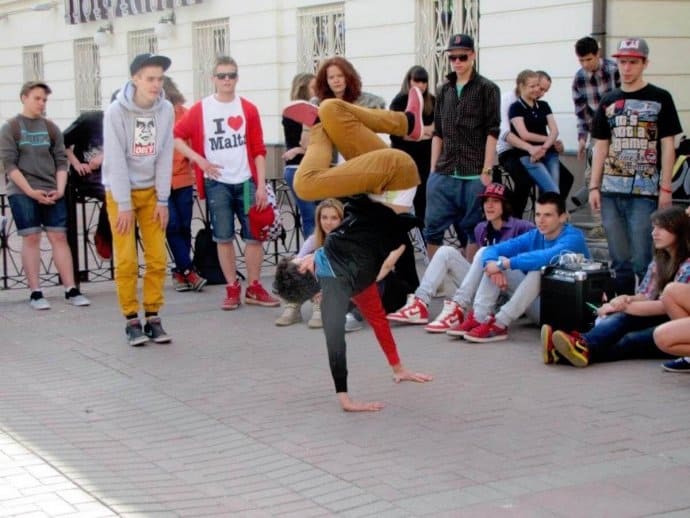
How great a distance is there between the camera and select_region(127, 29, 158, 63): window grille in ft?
76.3

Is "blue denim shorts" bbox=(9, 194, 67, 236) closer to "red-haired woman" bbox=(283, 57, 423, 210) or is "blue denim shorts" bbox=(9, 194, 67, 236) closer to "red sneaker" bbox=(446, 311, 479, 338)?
"red sneaker" bbox=(446, 311, 479, 338)

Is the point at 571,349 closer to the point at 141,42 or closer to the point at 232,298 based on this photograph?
the point at 232,298

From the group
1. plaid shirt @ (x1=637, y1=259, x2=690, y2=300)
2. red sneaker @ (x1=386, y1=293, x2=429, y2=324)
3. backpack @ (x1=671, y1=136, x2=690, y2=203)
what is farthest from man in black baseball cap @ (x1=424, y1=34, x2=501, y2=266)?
backpack @ (x1=671, y1=136, x2=690, y2=203)

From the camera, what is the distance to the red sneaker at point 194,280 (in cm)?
1084

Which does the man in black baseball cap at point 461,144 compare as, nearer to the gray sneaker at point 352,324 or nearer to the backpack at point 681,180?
the gray sneaker at point 352,324

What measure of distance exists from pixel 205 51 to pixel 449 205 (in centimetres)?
1280

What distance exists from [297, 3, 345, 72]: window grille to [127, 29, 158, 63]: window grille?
5.00 m

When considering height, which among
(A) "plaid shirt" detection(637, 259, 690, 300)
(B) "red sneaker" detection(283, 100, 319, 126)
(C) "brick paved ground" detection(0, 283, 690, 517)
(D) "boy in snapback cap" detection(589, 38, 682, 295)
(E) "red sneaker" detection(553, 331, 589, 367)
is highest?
(B) "red sneaker" detection(283, 100, 319, 126)

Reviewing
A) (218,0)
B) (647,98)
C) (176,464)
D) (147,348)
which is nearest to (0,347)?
(147,348)

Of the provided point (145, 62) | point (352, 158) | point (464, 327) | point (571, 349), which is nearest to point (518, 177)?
point (464, 327)

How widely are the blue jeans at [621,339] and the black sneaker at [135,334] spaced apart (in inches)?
125

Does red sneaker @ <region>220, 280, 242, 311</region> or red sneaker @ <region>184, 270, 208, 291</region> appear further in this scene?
red sneaker @ <region>184, 270, 208, 291</region>

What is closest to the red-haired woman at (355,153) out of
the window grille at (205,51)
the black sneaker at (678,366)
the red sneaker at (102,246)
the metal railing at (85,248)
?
the black sneaker at (678,366)

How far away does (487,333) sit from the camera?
8336mm
